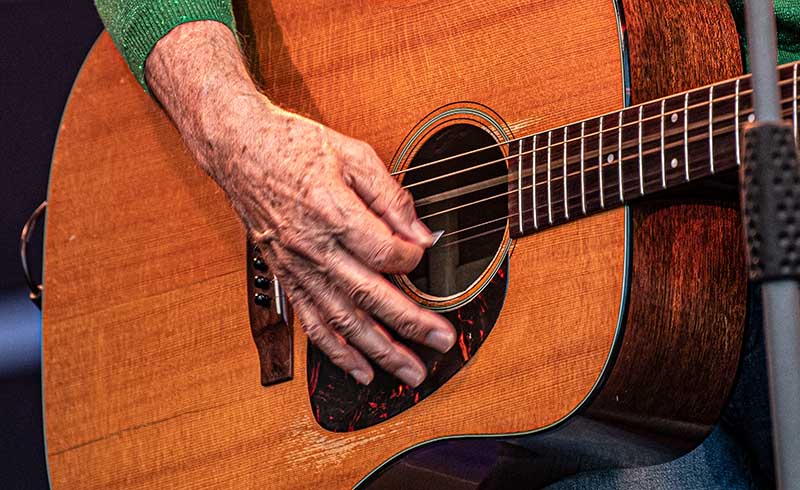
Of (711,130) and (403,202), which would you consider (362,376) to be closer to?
(403,202)

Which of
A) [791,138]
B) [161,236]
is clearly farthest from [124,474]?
[791,138]

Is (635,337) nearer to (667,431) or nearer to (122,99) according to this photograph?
(667,431)

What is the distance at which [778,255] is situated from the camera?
0.54 m

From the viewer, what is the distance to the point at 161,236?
4.08ft

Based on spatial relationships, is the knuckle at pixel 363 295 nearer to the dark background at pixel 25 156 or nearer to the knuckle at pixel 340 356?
the knuckle at pixel 340 356

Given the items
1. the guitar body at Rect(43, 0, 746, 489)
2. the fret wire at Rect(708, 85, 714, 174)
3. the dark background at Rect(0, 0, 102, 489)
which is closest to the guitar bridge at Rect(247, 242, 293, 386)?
the guitar body at Rect(43, 0, 746, 489)

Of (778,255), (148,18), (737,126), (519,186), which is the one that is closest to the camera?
(778,255)

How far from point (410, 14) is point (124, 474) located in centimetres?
71

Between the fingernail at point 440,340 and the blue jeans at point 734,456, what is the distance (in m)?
0.26

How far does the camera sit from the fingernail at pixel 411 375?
3.29 feet

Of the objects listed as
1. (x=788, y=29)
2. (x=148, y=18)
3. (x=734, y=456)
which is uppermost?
(x=148, y=18)

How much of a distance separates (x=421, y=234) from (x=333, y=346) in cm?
17

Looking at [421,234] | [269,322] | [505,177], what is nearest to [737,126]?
[505,177]

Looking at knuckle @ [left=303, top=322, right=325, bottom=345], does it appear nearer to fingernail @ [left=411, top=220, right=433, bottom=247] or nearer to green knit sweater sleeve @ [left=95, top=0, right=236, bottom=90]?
fingernail @ [left=411, top=220, right=433, bottom=247]
